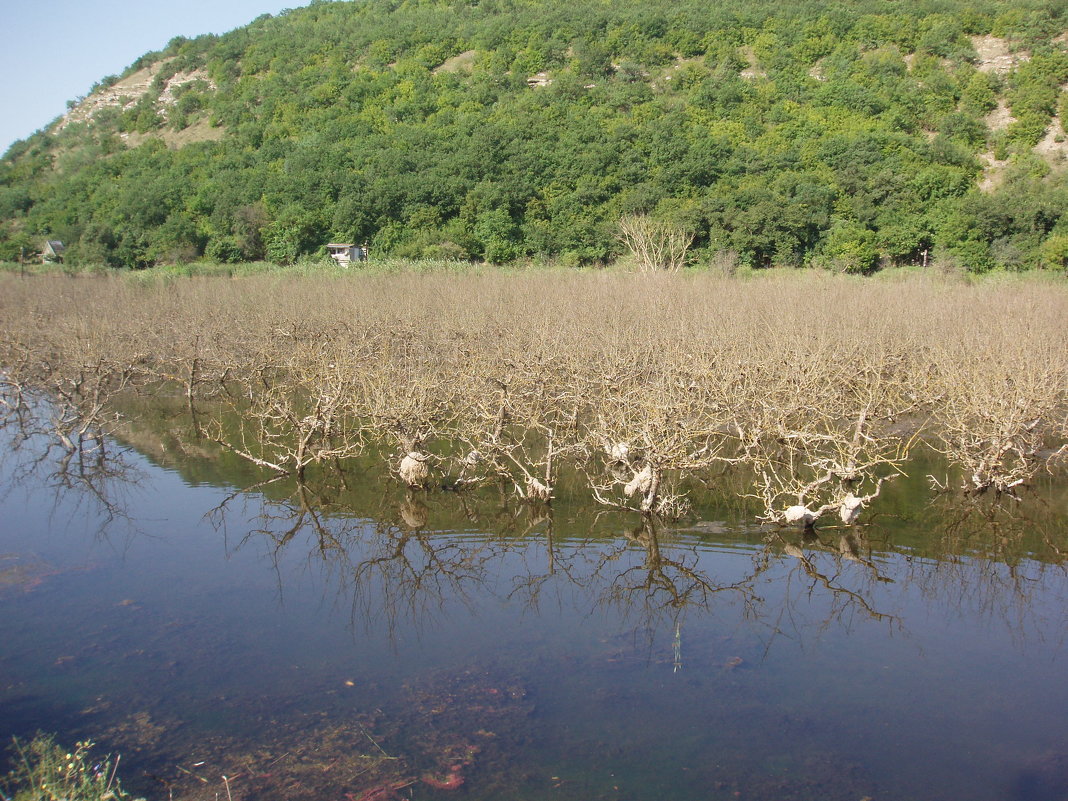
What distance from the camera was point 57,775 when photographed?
6488mm

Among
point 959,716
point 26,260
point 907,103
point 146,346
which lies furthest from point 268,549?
point 907,103

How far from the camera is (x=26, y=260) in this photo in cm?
4997

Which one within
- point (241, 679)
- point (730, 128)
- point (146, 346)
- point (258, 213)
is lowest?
point (241, 679)

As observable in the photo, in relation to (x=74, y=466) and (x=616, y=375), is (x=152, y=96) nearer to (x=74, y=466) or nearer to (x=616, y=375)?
(x=74, y=466)

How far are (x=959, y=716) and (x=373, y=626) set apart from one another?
211 inches

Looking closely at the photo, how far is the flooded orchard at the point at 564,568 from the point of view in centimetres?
715

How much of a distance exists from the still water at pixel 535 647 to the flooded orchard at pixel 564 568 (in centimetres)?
4

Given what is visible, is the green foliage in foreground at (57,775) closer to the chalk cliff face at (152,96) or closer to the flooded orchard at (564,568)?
the flooded orchard at (564,568)

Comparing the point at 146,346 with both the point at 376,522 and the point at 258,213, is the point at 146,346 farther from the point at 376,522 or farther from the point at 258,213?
the point at 258,213

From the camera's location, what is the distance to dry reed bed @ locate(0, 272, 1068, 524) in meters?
13.0

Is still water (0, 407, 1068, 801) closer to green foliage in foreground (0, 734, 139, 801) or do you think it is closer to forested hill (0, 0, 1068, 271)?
green foliage in foreground (0, 734, 139, 801)

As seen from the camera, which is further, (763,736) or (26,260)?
(26,260)

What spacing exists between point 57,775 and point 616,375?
32.2 ft

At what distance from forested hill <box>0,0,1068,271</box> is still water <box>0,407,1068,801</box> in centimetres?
2979
